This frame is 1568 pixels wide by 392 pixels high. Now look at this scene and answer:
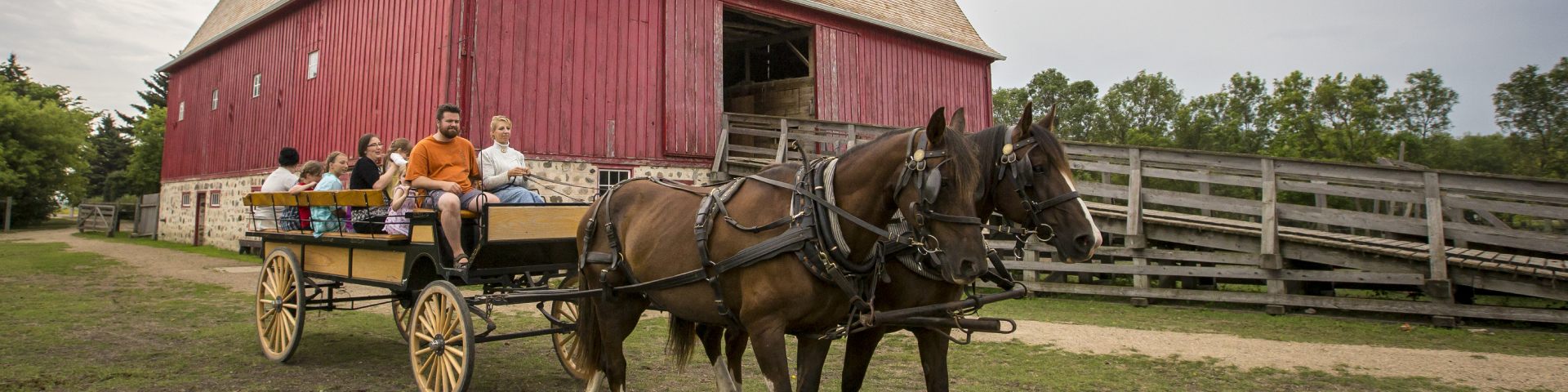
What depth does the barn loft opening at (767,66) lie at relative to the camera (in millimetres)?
18641

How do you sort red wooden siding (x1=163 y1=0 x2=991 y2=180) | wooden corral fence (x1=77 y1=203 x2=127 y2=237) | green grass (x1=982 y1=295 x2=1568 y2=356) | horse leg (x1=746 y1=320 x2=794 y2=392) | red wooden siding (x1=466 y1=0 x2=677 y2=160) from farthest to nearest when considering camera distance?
wooden corral fence (x1=77 y1=203 x2=127 y2=237), red wooden siding (x1=163 y1=0 x2=991 y2=180), red wooden siding (x1=466 y1=0 x2=677 y2=160), green grass (x1=982 y1=295 x2=1568 y2=356), horse leg (x1=746 y1=320 x2=794 y2=392)

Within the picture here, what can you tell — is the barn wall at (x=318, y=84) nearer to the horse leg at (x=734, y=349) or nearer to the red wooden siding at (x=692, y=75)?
the red wooden siding at (x=692, y=75)

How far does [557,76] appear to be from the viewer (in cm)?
1407

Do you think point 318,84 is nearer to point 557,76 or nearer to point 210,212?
point 557,76

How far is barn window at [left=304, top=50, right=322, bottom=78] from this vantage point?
56.3 ft

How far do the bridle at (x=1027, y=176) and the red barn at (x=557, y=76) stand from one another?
36.0 feet

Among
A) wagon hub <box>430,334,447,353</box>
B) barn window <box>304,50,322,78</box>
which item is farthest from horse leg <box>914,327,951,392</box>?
barn window <box>304,50,322,78</box>

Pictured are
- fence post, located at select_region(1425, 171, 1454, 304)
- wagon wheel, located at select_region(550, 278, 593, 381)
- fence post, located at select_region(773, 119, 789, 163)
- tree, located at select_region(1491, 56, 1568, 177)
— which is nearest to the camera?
wagon wheel, located at select_region(550, 278, 593, 381)

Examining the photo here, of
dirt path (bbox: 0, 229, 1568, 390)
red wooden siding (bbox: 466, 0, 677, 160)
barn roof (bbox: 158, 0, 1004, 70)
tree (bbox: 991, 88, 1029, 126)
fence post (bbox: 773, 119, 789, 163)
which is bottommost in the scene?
dirt path (bbox: 0, 229, 1568, 390)

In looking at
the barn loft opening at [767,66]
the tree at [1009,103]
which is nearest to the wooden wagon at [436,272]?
the barn loft opening at [767,66]

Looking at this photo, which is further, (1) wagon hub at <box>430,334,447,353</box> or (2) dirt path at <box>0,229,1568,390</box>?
(2) dirt path at <box>0,229,1568,390</box>

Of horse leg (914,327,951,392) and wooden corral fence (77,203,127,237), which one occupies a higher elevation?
wooden corral fence (77,203,127,237)

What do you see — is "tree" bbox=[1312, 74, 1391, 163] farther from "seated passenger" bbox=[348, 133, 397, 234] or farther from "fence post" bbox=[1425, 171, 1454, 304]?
"seated passenger" bbox=[348, 133, 397, 234]

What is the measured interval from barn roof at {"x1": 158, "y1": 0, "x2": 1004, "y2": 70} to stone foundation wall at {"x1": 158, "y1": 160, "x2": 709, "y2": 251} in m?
3.84
